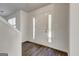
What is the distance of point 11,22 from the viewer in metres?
1.55

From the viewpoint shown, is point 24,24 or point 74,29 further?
point 24,24

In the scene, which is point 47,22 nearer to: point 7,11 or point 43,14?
point 43,14

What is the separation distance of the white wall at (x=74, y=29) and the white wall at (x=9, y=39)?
33.4 inches

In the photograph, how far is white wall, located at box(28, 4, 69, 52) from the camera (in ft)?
5.07

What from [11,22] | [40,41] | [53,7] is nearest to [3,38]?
[11,22]

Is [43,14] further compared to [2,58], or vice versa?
[43,14]

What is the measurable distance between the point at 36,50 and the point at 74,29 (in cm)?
68

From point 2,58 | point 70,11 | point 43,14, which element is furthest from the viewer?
point 43,14

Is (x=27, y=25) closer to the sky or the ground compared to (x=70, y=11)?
closer to the ground

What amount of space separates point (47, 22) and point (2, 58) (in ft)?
2.83

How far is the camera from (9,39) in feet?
5.37

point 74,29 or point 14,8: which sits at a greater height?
point 14,8

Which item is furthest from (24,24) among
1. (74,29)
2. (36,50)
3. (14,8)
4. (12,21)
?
(74,29)

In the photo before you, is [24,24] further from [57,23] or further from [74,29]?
[74,29]
